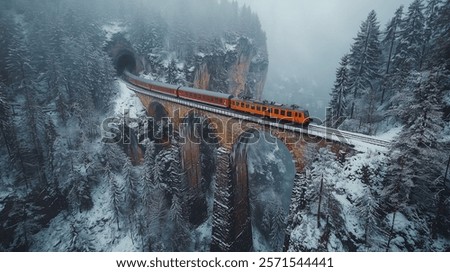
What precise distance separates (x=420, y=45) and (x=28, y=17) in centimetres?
6461

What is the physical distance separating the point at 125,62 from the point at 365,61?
50.8 meters

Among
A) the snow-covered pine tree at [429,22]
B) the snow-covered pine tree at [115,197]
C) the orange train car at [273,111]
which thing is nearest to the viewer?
the orange train car at [273,111]

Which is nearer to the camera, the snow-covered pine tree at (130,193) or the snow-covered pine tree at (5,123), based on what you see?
the snow-covered pine tree at (5,123)

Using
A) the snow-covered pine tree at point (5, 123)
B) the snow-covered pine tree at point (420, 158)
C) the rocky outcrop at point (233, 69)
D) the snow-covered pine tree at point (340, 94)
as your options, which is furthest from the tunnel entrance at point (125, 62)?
the snow-covered pine tree at point (420, 158)

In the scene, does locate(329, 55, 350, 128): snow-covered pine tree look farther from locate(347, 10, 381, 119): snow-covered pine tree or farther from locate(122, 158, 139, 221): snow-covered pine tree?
locate(122, 158, 139, 221): snow-covered pine tree

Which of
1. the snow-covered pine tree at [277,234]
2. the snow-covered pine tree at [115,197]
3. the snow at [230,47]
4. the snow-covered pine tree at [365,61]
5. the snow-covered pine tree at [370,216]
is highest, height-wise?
the snow at [230,47]

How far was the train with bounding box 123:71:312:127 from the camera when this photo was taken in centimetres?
1980

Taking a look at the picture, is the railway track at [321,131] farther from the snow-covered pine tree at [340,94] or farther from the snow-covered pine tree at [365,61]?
the snow-covered pine tree at [365,61]

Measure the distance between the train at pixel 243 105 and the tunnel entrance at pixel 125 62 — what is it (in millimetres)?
21320

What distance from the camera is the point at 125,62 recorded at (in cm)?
5519

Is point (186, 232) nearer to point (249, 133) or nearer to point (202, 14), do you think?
point (249, 133)

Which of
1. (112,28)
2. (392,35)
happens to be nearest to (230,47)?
(112,28)

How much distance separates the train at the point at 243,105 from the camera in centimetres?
1980

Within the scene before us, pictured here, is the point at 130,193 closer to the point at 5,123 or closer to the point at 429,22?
the point at 5,123
